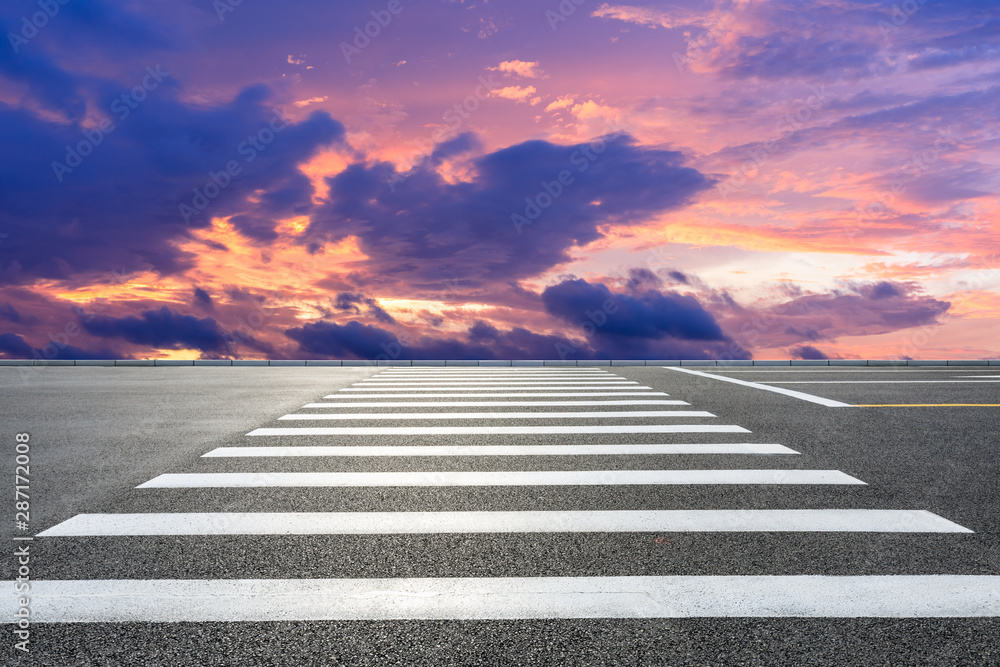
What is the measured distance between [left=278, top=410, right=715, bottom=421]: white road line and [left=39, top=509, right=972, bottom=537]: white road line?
4.70 metres

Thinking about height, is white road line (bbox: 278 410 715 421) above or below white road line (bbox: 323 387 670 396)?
below

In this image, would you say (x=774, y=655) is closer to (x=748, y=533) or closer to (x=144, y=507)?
(x=748, y=533)

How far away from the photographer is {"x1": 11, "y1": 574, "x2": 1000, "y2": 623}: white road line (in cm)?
308

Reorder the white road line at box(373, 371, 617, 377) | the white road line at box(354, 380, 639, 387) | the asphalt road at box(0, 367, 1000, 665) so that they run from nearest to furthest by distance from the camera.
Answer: the asphalt road at box(0, 367, 1000, 665)
the white road line at box(354, 380, 639, 387)
the white road line at box(373, 371, 617, 377)

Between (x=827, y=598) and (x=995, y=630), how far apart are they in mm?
678

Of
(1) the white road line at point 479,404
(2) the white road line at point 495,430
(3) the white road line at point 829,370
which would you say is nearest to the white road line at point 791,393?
(1) the white road line at point 479,404

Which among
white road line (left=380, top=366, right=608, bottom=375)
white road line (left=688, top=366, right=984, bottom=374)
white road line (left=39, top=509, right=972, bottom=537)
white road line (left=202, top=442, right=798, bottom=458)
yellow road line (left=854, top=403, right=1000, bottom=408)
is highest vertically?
white road line (left=380, top=366, right=608, bottom=375)

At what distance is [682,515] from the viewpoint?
467 cm

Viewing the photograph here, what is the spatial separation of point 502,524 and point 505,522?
0.05 meters

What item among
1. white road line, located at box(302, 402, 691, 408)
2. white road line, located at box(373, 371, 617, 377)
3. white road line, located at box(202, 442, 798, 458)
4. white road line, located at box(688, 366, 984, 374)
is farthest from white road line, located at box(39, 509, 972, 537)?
white road line, located at box(688, 366, 984, 374)

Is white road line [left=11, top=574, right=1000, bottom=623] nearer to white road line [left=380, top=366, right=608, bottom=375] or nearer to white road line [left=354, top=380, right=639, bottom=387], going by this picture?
white road line [left=354, top=380, right=639, bottom=387]

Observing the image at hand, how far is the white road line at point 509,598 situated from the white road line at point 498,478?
208 centimetres

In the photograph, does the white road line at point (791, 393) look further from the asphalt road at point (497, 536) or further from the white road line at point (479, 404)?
the white road line at point (479, 404)

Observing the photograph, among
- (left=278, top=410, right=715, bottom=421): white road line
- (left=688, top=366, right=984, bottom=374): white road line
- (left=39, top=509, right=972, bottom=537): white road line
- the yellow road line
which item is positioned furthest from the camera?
(left=688, top=366, right=984, bottom=374): white road line
